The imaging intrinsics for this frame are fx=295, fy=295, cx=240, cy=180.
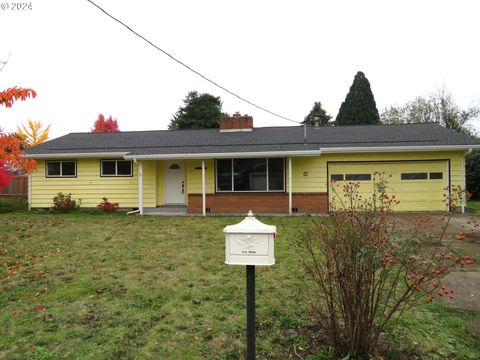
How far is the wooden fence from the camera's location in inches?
673

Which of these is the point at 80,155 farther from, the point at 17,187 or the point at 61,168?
the point at 17,187

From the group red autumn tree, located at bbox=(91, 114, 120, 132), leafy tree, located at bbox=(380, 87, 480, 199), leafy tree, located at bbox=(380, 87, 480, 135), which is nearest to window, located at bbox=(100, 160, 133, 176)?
red autumn tree, located at bbox=(91, 114, 120, 132)

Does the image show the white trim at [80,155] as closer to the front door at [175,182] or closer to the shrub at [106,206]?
the shrub at [106,206]

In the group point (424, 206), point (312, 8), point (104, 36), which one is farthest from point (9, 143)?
point (424, 206)

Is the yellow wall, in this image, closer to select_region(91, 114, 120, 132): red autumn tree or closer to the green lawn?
the green lawn

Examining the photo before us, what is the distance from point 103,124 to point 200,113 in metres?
14.1

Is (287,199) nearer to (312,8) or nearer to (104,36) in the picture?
(312,8)

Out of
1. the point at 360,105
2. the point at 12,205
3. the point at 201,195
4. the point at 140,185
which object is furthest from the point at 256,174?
the point at 360,105

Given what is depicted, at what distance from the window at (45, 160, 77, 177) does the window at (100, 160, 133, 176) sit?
1.34 meters

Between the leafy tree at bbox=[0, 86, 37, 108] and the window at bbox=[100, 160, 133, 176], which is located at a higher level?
the leafy tree at bbox=[0, 86, 37, 108]

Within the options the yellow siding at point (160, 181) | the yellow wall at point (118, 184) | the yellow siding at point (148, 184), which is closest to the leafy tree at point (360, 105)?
the yellow wall at point (118, 184)

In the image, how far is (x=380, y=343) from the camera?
2695 mm

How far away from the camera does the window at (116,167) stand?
13.4 metres

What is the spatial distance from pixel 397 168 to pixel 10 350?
41.6ft
